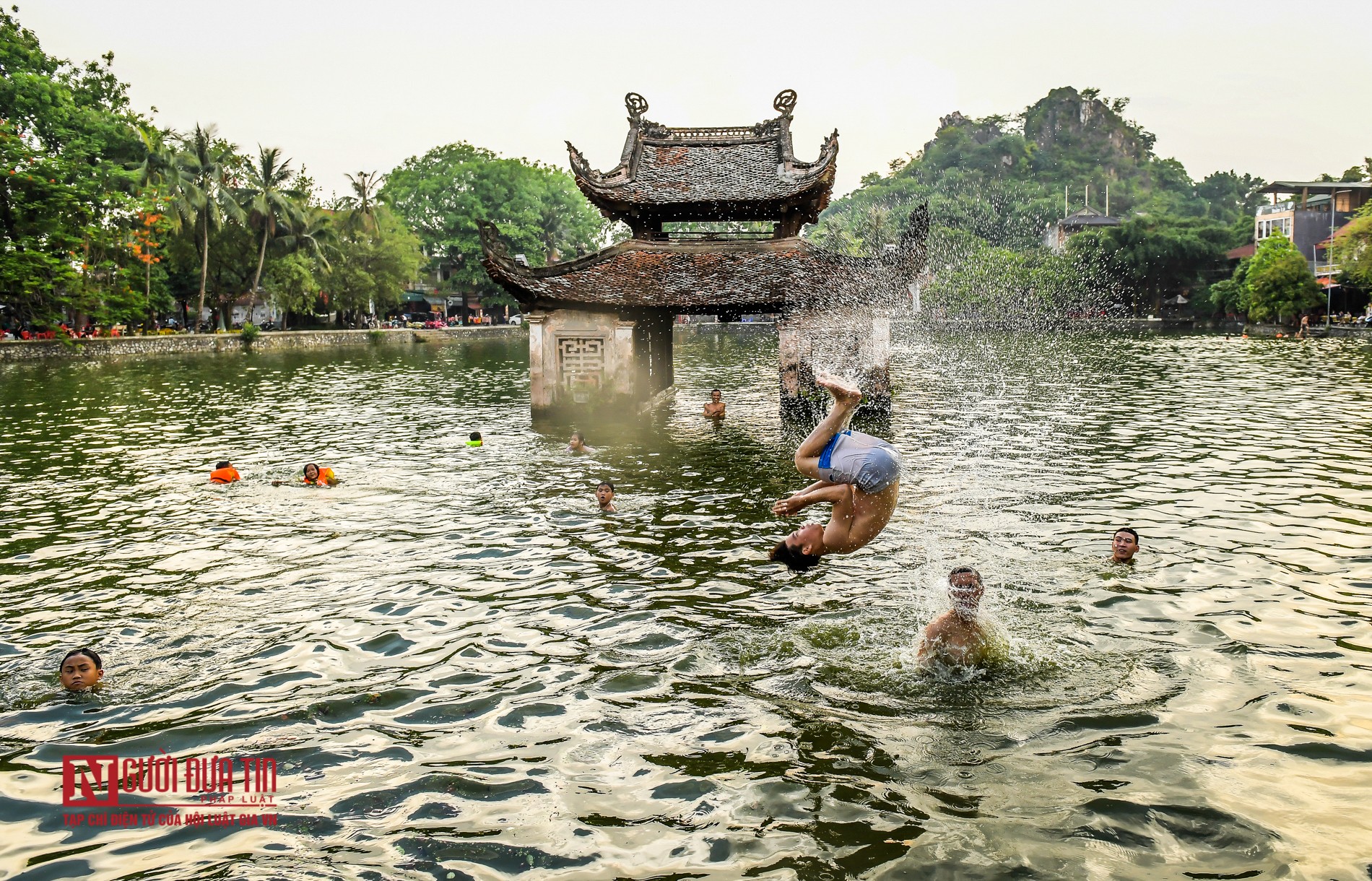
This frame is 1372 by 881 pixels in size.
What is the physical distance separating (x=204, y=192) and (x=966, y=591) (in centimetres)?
5834

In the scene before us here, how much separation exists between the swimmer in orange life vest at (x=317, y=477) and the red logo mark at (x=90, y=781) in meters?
9.66

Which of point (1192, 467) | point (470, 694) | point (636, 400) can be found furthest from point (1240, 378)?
point (470, 694)

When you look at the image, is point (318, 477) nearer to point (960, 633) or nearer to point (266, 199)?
point (960, 633)

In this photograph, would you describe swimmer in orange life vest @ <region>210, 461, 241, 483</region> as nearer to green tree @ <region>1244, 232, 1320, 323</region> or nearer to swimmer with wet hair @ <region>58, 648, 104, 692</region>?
swimmer with wet hair @ <region>58, 648, 104, 692</region>

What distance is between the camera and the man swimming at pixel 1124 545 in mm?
11234

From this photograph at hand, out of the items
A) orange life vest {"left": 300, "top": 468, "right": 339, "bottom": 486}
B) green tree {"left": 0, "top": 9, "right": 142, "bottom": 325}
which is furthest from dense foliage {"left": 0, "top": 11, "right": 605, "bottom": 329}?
orange life vest {"left": 300, "top": 468, "right": 339, "bottom": 486}

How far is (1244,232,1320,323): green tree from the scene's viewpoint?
57969 mm

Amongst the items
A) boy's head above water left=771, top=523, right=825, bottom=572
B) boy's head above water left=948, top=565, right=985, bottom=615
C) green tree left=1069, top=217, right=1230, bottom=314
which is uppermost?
green tree left=1069, top=217, right=1230, bottom=314

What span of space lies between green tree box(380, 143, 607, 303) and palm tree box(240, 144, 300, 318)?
60.5 feet

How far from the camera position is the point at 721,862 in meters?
5.72

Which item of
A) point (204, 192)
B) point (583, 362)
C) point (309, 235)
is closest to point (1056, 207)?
point (309, 235)

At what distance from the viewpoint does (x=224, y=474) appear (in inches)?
659

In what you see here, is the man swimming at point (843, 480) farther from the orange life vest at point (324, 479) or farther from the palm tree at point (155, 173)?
the palm tree at point (155, 173)

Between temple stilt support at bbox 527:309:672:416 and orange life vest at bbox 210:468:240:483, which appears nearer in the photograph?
orange life vest at bbox 210:468:240:483
